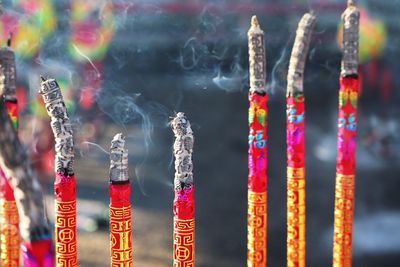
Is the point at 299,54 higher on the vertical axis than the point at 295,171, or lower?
higher

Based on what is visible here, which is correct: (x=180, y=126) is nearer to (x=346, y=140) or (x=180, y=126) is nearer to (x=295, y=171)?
(x=295, y=171)

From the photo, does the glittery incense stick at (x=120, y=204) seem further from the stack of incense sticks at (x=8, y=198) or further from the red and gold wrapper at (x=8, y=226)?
the red and gold wrapper at (x=8, y=226)

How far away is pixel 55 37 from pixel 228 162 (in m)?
2.55

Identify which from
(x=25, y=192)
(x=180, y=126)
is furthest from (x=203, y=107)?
(x=25, y=192)

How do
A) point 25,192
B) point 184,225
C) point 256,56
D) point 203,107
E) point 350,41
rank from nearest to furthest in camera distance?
point 25,192 < point 184,225 < point 256,56 < point 350,41 < point 203,107

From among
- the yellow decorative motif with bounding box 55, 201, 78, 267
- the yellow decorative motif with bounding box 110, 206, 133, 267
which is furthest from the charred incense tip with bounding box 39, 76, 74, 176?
the yellow decorative motif with bounding box 110, 206, 133, 267

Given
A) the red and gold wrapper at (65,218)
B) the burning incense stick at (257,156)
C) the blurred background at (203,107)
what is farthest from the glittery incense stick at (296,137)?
the red and gold wrapper at (65,218)

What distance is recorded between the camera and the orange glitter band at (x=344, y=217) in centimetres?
570

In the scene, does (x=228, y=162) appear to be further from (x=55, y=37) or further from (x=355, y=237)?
(x=55, y=37)

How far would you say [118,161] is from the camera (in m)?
4.48

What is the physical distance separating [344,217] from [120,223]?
225 centimetres

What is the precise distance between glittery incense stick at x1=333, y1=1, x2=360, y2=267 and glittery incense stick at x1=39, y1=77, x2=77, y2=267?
2.52m

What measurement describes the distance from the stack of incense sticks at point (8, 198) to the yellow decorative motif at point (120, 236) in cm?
134

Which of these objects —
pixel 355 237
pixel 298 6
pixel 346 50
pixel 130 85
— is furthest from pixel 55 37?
pixel 355 237
